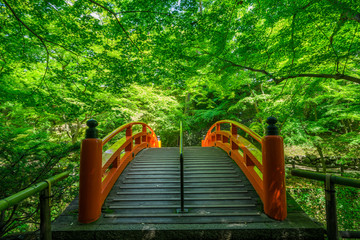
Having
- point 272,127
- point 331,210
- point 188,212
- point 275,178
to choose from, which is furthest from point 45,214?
point 331,210

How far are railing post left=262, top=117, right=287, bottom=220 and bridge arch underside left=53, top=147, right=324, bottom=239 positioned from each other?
14cm

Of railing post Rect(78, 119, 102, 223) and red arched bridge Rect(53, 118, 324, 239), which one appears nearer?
red arched bridge Rect(53, 118, 324, 239)

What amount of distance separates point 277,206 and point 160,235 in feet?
5.53

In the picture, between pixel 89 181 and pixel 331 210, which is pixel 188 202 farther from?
pixel 331 210

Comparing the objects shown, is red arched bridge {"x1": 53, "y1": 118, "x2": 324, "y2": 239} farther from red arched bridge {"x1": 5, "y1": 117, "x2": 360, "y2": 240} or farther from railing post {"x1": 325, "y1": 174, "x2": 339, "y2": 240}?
railing post {"x1": 325, "y1": 174, "x2": 339, "y2": 240}

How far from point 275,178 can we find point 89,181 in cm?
269

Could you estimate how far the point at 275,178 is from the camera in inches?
95.7

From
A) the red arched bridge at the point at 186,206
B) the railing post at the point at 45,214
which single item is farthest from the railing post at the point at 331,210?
the railing post at the point at 45,214

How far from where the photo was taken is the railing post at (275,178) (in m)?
2.41

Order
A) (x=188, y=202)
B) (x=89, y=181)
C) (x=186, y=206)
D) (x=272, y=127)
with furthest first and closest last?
(x=188, y=202) < (x=186, y=206) < (x=272, y=127) < (x=89, y=181)

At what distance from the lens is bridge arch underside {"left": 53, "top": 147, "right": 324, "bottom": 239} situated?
2178 mm

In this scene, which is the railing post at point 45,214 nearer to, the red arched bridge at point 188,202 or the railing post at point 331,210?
the red arched bridge at point 188,202

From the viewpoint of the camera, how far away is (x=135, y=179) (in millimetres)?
3770

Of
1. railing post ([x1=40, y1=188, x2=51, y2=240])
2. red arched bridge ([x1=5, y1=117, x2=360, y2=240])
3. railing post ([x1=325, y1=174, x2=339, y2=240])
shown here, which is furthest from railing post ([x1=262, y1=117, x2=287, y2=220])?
railing post ([x1=40, y1=188, x2=51, y2=240])
